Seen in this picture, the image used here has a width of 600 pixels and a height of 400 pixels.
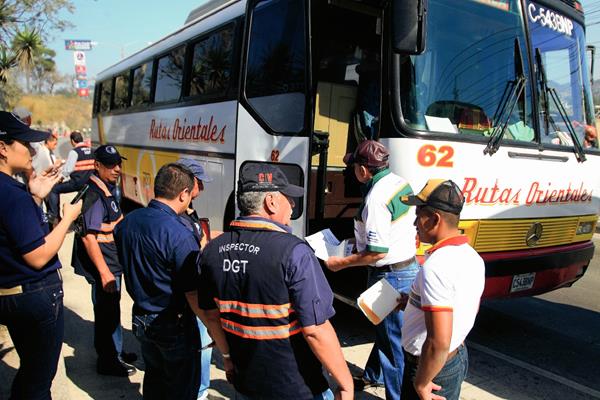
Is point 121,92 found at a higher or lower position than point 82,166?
higher

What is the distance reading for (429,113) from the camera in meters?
3.73

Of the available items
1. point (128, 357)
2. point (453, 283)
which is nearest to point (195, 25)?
point (128, 357)

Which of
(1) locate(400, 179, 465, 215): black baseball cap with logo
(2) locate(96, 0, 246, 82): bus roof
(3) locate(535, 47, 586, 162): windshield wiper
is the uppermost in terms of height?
(2) locate(96, 0, 246, 82): bus roof

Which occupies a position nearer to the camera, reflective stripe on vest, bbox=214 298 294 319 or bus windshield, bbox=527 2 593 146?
reflective stripe on vest, bbox=214 298 294 319

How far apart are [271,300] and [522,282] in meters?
3.07

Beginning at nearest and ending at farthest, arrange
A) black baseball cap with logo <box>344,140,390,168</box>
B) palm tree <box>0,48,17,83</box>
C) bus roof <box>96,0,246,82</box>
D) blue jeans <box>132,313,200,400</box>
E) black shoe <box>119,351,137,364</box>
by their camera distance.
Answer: blue jeans <box>132,313,200,400</box>
black baseball cap with logo <box>344,140,390,168</box>
black shoe <box>119,351,137,364</box>
bus roof <box>96,0,246,82</box>
palm tree <box>0,48,17,83</box>

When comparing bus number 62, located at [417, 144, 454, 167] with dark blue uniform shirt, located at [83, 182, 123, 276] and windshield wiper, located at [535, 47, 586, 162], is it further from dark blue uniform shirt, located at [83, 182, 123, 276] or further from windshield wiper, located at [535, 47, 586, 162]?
dark blue uniform shirt, located at [83, 182, 123, 276]

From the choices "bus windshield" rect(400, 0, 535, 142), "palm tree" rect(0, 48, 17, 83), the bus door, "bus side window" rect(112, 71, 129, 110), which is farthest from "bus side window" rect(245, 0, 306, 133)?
"palm tree" rect(0, 48, 17, 83)

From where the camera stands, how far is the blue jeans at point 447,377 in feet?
7.00

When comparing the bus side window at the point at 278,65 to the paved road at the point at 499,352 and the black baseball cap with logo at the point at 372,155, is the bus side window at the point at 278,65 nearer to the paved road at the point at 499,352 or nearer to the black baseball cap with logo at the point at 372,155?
the black baseball cap with logo at the point at 372,155

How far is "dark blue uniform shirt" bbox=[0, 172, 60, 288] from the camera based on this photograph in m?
2.28

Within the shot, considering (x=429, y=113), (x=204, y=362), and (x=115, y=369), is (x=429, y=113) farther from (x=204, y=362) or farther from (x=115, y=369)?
(x=115, y=369)

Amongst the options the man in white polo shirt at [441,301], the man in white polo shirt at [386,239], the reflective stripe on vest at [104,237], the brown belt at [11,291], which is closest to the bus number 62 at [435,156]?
the man in white polo shirt at [386,239]

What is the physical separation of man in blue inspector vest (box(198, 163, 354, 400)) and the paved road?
1763 millimetres
